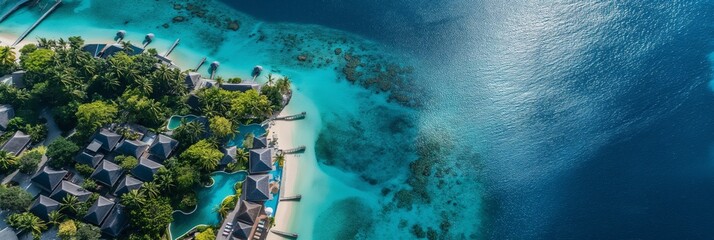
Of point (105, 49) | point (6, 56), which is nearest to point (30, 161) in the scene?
point (105, 49)

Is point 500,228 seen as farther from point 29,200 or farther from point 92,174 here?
point 29,200

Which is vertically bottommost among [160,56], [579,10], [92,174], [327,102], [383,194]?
[92,174]

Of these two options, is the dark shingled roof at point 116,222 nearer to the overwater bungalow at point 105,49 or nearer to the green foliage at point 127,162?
the green foliage at point 127,162

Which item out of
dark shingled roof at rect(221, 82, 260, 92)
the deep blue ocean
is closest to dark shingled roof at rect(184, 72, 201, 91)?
dark shingled roof at rect(221, 82, 260, 92)

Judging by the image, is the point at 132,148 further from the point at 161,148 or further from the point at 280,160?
the point at 280,160

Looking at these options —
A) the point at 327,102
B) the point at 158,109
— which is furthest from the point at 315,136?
the point at 158,109

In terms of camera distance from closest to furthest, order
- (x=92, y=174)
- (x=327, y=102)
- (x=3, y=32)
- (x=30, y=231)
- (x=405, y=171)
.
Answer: (x=30, y=231) → (x=92, y=174) → (x=405, y=171) → (x=327, y=102) → (x=3, y=32)

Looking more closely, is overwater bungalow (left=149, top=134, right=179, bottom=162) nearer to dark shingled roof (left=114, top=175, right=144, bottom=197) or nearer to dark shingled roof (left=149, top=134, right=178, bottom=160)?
dark shingled roof (left=149, top=134, right=178, bottom=160)

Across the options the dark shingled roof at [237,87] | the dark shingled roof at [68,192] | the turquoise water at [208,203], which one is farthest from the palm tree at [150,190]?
the dark shingled roof at [237,87]
